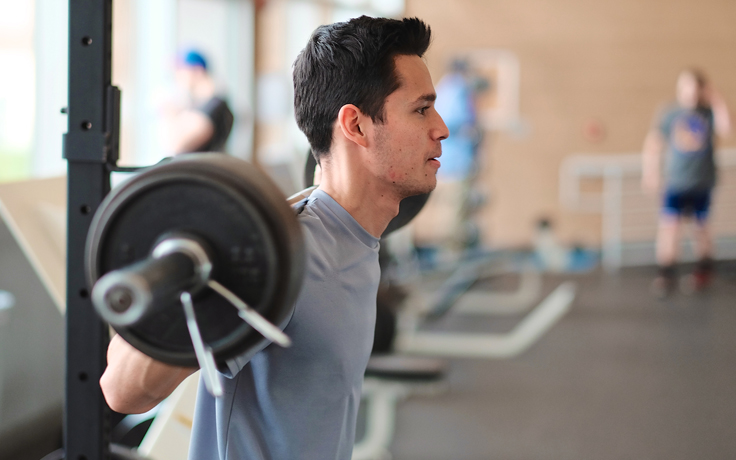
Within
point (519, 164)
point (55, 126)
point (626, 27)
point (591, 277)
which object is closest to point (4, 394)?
point (55, 126)

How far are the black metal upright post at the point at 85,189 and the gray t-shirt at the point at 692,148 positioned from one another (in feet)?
15.4

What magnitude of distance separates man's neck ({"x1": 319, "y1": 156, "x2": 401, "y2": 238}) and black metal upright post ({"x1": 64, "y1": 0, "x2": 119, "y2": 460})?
0.94 feet

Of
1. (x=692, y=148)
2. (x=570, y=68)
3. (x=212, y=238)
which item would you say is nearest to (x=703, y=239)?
(x=692, y=148)

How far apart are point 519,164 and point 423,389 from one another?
496cm

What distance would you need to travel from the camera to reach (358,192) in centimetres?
91

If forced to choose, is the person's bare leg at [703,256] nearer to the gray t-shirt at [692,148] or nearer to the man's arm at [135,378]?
the gray t-shirt at [692,148]

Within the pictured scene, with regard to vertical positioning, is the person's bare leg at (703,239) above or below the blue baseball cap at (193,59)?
below

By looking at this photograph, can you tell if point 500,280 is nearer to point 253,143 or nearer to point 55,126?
point 253,143

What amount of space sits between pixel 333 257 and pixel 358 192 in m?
0.14

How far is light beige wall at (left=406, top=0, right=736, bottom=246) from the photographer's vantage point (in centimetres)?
621

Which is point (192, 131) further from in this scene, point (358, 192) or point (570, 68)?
point (570, 68)

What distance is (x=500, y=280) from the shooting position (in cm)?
561

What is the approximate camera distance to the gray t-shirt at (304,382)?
0.75m

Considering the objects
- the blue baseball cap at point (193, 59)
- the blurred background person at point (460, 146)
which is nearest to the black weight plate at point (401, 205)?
the blue baseball cap at point (193, 59)
